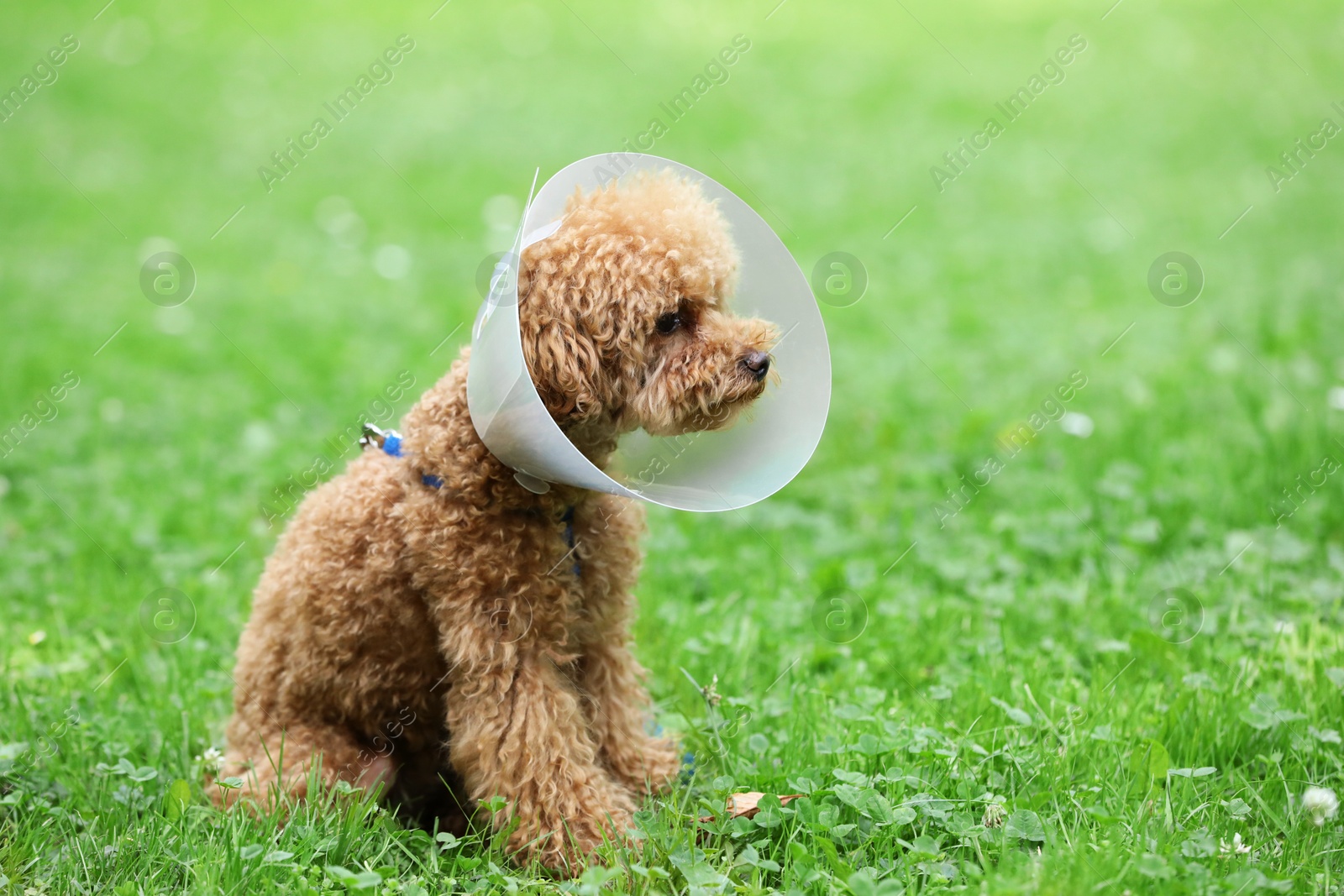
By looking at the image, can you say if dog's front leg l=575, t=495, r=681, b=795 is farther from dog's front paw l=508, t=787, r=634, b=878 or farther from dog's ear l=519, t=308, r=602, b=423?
dog's ear l=519, t=308, r=602, b=423

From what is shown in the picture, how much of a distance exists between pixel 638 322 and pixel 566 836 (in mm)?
1220

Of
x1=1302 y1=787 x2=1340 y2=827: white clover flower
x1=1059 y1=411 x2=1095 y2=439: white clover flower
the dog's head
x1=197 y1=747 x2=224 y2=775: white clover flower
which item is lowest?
x1=1059 y1=411 x2=1095 y2=439: white clover flower

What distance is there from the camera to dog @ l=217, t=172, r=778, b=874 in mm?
2488

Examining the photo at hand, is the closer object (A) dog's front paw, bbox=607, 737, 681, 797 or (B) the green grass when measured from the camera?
(B) the green grass

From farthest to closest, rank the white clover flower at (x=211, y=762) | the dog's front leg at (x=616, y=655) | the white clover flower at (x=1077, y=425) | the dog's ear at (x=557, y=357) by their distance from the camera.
Answer: the white clover flower at (x=1077, y=425) → the white clover flower at (x=211, y=762) → the dog's front leg at (x=616, y=655) → the dog's ear at (x=557, y=357)

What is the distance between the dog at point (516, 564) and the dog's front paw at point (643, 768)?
0.07m

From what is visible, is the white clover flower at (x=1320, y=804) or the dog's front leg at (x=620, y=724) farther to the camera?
the dog's front leg at (x=620, y=724)

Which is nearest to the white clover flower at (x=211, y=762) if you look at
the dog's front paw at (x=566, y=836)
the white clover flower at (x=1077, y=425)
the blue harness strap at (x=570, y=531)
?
the dog's front paw at (x=566, y=836)

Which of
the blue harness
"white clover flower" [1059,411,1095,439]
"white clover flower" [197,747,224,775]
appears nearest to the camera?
the blue harness

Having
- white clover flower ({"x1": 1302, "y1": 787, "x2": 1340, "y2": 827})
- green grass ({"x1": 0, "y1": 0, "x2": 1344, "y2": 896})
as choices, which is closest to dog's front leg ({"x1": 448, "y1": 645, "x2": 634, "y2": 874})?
green grass ({"x1": 0, "y1": 0, "x2": 1344, "y2": 896})

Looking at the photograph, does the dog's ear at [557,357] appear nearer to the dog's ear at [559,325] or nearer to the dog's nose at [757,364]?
the dog's ear at [559,325]

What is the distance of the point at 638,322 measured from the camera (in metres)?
2.50

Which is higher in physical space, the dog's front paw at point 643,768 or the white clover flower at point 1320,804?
the dog's front paw at point 643,768

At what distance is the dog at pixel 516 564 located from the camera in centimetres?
249
